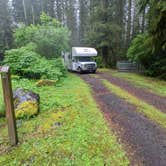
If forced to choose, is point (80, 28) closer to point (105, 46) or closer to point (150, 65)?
point (105, 46)

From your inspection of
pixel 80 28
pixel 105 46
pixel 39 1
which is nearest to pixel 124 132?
pixel 105 46

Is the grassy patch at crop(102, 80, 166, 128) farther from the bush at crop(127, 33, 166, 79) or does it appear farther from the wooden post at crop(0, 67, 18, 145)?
the bush at crop(127, 33, 166, 79)

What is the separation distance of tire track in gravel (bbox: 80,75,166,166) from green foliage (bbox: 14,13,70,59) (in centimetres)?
1083

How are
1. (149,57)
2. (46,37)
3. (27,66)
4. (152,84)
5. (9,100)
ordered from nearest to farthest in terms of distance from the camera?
(9,100) < (152,84) < (27,66) < (46,37) < (149,57)

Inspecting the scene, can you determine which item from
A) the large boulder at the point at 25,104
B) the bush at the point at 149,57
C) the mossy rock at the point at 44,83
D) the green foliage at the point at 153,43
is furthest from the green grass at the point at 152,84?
the large boulder at the point at 25,104

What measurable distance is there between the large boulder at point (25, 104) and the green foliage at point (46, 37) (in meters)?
10.5

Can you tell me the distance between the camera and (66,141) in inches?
169

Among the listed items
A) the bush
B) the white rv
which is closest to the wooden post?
the bush

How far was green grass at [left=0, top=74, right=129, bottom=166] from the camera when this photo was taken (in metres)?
3.60

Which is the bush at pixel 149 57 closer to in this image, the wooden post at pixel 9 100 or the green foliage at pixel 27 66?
the green foliage at pixel 27 66

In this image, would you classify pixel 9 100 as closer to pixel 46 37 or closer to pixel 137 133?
pixel 137 133

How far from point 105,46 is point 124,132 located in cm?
2033

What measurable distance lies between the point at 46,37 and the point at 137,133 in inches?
525

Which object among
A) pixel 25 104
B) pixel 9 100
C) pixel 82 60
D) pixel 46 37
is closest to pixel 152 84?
pixel 82 60
